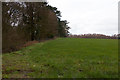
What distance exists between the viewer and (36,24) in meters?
16.5

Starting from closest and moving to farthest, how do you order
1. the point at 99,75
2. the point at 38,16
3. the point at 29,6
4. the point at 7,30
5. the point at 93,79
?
the point at 93,79, the point at 99,75, the point at 7,30, the point at 29,6, the point at 38,16

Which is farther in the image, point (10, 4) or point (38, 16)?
point (38, 16)

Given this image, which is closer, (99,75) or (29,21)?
(99,75)

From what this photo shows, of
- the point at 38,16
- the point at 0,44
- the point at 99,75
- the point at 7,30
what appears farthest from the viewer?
the point at 38,16

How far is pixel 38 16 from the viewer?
16.7 metres

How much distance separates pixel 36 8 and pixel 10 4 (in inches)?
296

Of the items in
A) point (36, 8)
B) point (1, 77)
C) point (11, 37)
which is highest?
point (36, 8)

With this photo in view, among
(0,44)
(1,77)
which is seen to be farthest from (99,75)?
(0,44)

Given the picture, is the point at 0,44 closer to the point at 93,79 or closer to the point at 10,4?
the point at 10,4

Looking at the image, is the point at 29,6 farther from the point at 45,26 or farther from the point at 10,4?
the point at 10,4

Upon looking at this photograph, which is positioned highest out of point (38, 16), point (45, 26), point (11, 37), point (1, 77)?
point (38, 16)

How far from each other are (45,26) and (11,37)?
415 inches

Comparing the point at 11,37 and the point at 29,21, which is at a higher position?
the point at 29,21

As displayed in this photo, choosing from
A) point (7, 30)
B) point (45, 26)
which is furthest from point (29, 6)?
point (7, 30)
